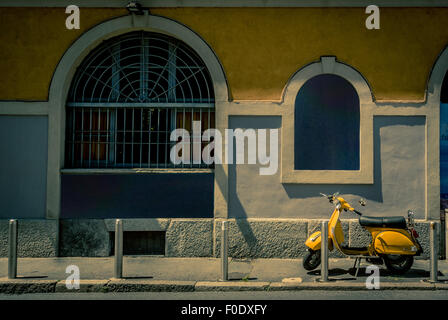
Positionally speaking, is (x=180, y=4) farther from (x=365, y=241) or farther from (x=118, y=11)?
(x=365, y=241)

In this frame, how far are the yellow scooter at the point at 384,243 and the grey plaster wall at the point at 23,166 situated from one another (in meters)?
5.11

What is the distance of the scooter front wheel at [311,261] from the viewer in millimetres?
7164

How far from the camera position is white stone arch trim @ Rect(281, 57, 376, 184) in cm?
836

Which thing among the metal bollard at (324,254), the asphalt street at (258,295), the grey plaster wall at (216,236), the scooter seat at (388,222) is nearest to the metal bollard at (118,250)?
the asphalt street at (258,295)

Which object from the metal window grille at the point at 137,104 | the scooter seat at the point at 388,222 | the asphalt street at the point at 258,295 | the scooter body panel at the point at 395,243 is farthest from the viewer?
the metal window grille at the point at 137,104

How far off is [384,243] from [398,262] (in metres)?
0.42

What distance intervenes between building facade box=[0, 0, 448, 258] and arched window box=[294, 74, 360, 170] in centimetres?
2

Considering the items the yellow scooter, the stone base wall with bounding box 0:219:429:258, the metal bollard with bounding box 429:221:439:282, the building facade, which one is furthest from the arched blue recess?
the metal bollard with bounding box 429:221:439:282

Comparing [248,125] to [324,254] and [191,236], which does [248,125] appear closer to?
[191,236]

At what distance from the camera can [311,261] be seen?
7.27 m
